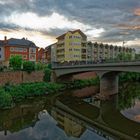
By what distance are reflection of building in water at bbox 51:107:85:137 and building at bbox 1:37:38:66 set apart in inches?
1789

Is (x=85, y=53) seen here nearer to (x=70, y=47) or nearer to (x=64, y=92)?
(x=70, y=47)

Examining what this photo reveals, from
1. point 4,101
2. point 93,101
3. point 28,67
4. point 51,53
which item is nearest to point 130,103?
point 93,101

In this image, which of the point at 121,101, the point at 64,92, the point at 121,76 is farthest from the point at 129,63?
the point at 121,76

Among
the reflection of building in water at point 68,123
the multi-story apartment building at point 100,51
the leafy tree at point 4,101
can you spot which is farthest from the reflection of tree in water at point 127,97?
the multi-story apartment building at point 100,51

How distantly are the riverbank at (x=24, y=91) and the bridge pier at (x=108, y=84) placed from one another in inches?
478

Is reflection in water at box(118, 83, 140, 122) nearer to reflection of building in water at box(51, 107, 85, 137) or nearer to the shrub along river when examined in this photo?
the shrub along river

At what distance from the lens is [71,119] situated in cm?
3694

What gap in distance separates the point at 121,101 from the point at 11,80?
2511 cm

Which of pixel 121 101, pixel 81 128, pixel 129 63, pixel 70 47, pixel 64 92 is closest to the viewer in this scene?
pixel 81 128

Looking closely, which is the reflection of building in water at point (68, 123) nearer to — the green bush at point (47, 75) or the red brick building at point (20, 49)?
the green bush at point (47, 75)

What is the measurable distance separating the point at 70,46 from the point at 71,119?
61068 millimetres

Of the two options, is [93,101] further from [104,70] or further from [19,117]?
[19,117]

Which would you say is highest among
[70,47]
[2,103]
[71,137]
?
[70,47]

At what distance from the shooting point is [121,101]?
1961 inches
